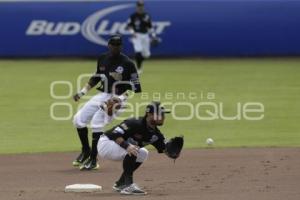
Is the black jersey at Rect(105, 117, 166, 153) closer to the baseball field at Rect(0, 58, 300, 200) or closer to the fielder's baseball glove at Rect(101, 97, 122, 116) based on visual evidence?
the baseball field at Rect(0, 58, 300, 200)

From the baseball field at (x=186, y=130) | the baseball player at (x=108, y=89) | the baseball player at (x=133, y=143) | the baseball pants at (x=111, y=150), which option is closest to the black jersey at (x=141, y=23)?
the baseball field at (x=186, y=130)

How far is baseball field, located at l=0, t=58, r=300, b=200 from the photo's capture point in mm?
11711

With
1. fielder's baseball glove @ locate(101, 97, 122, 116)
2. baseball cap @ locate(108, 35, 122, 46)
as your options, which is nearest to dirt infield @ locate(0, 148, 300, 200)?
fielder's baseball glove @ locate(101, 97, 122, 116)

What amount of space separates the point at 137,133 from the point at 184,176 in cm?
180

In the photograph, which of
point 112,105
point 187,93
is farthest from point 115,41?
point 187,93

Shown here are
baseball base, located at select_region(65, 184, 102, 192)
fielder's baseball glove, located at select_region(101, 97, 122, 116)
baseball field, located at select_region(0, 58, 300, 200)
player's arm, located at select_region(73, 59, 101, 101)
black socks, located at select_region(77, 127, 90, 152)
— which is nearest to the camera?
baseball base, located at select_region(65, 184, 102, 192)

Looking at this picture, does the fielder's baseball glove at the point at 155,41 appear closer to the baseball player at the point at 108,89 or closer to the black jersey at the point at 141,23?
the black jersey at the point at 141,23

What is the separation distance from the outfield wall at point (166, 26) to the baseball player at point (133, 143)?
64.5 feet

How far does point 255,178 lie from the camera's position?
12125 mm

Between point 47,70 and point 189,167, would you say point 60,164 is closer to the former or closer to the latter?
point 189,167

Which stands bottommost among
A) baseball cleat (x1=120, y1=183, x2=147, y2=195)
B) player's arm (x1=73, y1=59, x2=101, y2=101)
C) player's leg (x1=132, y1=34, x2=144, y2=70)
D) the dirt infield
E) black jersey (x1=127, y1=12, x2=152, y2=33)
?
baseball cleat (x1=120, y1=183, x2=147, y2=195)

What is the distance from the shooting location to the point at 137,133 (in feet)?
35.9

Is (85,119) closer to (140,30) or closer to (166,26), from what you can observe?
(140,30)

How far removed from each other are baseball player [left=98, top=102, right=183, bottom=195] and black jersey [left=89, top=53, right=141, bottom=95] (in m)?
1.97
